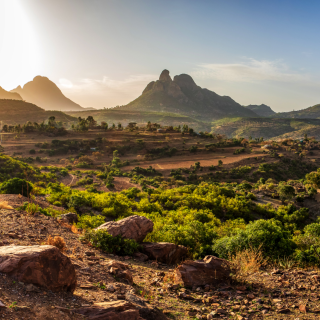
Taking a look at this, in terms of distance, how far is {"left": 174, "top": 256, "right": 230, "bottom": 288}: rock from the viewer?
6.15 metres

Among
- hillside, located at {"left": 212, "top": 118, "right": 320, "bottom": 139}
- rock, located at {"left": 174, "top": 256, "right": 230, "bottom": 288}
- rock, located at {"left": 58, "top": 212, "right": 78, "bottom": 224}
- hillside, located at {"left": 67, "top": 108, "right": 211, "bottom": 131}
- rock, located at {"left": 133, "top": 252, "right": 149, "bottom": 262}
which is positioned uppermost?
hillside, located at {"left": 67, "top": 108, "right": 211, "bottom": 131}

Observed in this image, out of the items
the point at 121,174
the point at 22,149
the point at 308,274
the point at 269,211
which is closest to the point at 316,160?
the point at 269,211

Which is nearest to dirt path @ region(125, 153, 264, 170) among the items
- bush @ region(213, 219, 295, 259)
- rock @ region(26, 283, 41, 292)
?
bush @ region(213, 219, 295, 259)

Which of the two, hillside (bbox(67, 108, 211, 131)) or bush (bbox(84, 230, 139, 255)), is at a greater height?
hillside (bbox(67, 108, 211, 131))

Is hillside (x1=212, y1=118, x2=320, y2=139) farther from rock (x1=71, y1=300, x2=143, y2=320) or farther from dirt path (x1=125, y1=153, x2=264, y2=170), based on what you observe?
rock (x1=71, y1=300, x2=143, y2=320)

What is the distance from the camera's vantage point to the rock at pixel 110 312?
142 inches

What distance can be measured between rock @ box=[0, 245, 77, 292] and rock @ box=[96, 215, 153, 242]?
15.6ft

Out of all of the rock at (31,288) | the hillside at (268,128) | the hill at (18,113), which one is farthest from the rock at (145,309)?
the hillside at (268,128)

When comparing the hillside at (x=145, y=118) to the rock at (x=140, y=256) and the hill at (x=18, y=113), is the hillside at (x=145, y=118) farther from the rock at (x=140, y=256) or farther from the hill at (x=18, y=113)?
the rock at (x=140, y=256)

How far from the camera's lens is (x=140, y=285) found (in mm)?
5973

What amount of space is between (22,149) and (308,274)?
53909mm

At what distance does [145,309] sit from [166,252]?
430cm

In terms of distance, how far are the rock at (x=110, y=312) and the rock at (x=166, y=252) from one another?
4674 mm

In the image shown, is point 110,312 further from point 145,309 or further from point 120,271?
point 120,271
